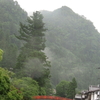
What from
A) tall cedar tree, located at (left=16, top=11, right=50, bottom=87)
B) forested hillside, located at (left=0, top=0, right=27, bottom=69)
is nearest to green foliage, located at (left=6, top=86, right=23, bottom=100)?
tall cedar tree, located at (left=16, top=11, right=50, bottom=87)

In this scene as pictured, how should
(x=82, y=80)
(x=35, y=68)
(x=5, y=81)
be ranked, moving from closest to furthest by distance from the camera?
(x=5, y=81) → (x=35, y=68) → (x=82, y=80)

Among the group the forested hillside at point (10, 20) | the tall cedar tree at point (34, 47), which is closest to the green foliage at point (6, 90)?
the tall cedar tree at point (34, 47)

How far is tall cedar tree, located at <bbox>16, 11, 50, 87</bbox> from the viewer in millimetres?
45125

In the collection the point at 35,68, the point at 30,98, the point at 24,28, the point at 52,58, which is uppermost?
the point at 52,58

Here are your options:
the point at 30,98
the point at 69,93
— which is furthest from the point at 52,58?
the point at 30,98

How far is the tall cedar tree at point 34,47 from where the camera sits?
4512cm

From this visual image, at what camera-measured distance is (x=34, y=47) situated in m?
51.9

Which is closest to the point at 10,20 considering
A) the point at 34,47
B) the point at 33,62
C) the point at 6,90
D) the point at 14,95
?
the point at 34,47

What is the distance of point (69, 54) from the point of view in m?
180

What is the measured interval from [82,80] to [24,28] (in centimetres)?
9351

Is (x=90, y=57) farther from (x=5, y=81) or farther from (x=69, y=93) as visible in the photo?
(x=5, y=81)

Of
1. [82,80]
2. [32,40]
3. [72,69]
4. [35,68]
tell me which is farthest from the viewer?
[72,69]

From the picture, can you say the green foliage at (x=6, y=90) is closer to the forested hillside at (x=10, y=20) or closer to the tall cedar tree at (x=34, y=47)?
the tall cedar tree at (x=34, y=47)

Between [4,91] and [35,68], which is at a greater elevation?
[35,68]
